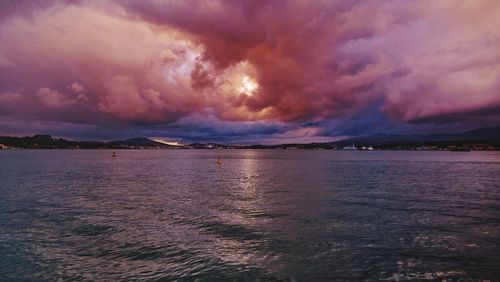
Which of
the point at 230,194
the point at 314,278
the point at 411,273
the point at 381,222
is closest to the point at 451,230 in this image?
the point at 381,222

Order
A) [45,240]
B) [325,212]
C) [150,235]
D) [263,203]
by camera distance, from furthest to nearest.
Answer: [263,203] → [325,212] → [150,235] → [45,240]

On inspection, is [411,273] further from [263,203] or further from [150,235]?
[263,203]

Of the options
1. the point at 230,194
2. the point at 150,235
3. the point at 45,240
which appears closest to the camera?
the point at 45,240

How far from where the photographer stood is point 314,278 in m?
19.1

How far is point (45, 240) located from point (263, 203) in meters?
25.1

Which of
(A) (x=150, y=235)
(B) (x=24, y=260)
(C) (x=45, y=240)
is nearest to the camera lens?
(B) (x=24, y=260)

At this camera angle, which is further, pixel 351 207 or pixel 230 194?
pixel 230 194

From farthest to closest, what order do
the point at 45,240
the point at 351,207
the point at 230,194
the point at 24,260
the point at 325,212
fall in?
1. the point at 230,194
2. the point at 351,207
3. the point at 325,212
4. the point at 45,240
5. the point at 24,260

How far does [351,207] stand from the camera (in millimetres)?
41500

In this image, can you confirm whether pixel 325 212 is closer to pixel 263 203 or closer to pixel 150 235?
pixel 263 203

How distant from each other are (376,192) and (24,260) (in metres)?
48.1

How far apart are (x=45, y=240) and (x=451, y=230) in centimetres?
3271

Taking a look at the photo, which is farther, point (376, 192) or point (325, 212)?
point (376, 192)

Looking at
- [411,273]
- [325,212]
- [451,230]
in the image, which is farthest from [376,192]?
[411,273]
